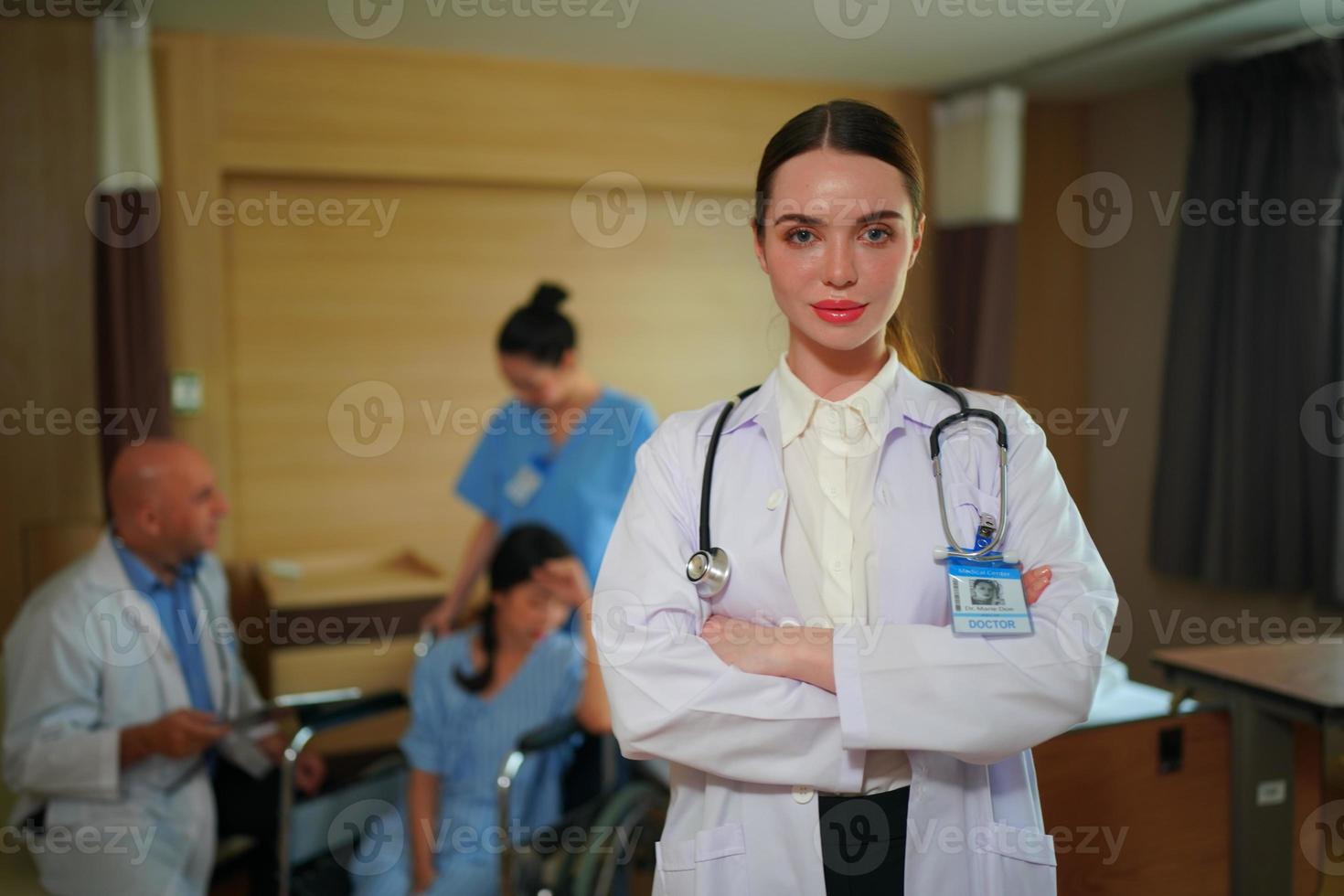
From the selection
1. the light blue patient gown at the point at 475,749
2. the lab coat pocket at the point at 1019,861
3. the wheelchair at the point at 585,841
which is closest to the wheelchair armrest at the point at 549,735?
the wheelchair at the point at 585,841

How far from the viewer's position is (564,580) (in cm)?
271

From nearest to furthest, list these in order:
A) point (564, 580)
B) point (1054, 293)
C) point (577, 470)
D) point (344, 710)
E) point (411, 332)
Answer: point (344, 710), point (564, 580), point (577, 470), point (411, 332), point (1054, 293)

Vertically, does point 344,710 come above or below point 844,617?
below

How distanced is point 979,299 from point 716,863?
3.79m

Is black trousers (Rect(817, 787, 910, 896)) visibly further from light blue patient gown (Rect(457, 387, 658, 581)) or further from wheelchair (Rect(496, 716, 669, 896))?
light blue patient gown (Rect(457, 387, 658, 581))

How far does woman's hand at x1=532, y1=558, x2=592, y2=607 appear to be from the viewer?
2.69 meters

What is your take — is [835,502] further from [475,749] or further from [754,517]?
[475,749]

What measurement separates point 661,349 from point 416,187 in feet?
3.96

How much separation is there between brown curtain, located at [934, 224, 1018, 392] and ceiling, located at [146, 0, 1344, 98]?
689 millimetres

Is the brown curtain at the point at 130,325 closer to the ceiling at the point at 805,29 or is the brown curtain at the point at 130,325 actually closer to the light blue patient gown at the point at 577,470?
the ceiling at the point at 805,29

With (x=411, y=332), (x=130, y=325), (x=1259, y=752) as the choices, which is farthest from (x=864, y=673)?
(x=411, y=332)

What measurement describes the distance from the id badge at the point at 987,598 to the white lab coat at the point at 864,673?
0.02 m

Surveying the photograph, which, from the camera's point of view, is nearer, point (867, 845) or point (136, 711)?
point (867, 845)

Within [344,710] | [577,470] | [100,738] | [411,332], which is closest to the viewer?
[100,738]
